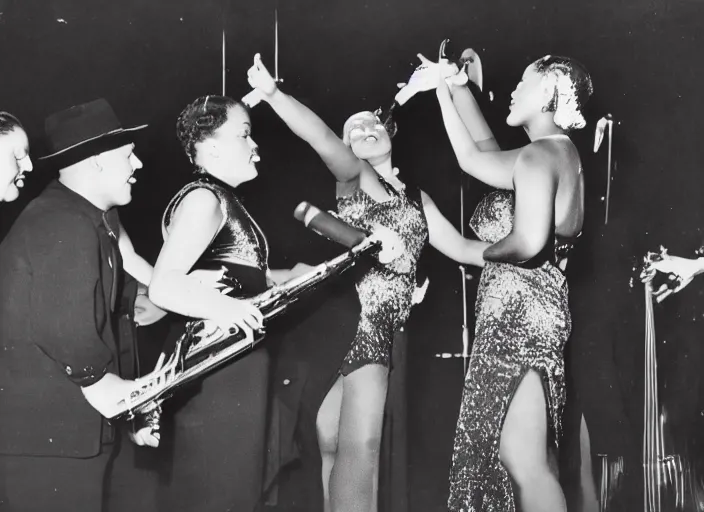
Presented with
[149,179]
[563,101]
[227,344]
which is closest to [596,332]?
[563,101]

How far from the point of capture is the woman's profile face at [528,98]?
2.90 m

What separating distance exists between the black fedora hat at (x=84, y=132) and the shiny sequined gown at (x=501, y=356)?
141 cm

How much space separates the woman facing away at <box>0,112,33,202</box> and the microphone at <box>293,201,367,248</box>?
1012 mm

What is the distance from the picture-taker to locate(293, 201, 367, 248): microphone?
2.85m

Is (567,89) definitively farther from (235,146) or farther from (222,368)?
(222,368)

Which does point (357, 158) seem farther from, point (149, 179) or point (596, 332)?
point (596, 332)

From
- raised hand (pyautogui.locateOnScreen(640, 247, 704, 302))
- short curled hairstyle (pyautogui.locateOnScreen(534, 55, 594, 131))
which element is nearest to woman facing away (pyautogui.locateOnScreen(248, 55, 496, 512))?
short curled hairstyle (pyautogui.locateOnScreen(534, 55, 594, 131))

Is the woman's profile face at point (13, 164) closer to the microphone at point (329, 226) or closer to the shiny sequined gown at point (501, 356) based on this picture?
the microphone at point (329, 226)

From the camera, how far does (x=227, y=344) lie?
2754mm

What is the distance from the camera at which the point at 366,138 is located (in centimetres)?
291

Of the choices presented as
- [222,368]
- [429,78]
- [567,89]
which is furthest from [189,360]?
[567,89]

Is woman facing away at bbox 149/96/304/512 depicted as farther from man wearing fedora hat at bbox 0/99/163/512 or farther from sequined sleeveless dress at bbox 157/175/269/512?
man wearing fedora hat at bbox 0/99/163/512

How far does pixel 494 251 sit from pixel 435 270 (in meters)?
0.23

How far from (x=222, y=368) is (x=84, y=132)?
39.0 inches
